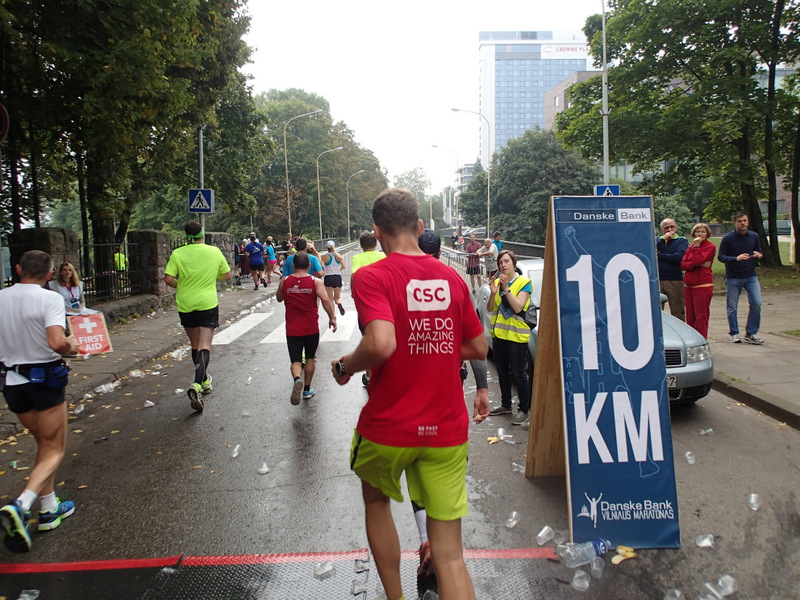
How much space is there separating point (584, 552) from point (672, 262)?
23.8 ft

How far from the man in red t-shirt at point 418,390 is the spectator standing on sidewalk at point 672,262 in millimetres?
7736

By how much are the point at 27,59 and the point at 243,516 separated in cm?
956

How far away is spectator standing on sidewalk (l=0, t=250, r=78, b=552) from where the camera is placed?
3.87 m

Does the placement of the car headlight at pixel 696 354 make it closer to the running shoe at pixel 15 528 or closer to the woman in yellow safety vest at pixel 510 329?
the woman in yellow safety vest at pixel 510 329

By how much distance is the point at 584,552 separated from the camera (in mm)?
3525

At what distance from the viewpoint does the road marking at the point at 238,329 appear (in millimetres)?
11773

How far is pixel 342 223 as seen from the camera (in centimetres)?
7794

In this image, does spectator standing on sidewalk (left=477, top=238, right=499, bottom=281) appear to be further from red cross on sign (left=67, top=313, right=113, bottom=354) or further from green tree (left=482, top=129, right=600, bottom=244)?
green tree (left=482, top=129, right=600, bottom=244)

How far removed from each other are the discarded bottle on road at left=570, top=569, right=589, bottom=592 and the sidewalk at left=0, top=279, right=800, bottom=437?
4.00 m

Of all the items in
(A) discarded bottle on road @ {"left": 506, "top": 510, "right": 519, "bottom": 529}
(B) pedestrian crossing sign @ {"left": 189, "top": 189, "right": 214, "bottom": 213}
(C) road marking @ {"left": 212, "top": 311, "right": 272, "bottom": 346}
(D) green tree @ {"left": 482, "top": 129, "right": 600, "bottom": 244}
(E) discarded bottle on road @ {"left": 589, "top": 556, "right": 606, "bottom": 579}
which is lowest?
(C) road marking @ {"left": 212, "top": 311, "right": 272, "bottom": 346}

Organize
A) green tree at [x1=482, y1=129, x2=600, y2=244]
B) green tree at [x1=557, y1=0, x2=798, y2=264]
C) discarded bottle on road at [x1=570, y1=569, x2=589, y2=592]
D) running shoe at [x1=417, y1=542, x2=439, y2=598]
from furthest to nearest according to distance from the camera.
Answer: green tree at [x1=482, y1=129, x2=600, y2=244] → green tree at [x1=557, y1=0, x2=798, y2=264] → discarded bottle on road at [x1=570, y1=569, x2=589, y2=592] → running shoe at [x1=417, y1=542, x2=439, y2=598]

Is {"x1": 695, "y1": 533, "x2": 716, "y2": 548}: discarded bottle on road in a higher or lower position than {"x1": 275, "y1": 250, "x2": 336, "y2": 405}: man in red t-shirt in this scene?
lower

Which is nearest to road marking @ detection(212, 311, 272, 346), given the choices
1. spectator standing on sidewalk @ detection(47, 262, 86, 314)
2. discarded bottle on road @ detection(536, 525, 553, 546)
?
spectator standing on sidewalk @ detection(47, 262, 86, 314)

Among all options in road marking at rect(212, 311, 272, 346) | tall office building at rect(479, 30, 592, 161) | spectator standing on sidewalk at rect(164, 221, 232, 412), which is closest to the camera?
spectator standing on sidewalk at rect(164, 221, 232, 412)
